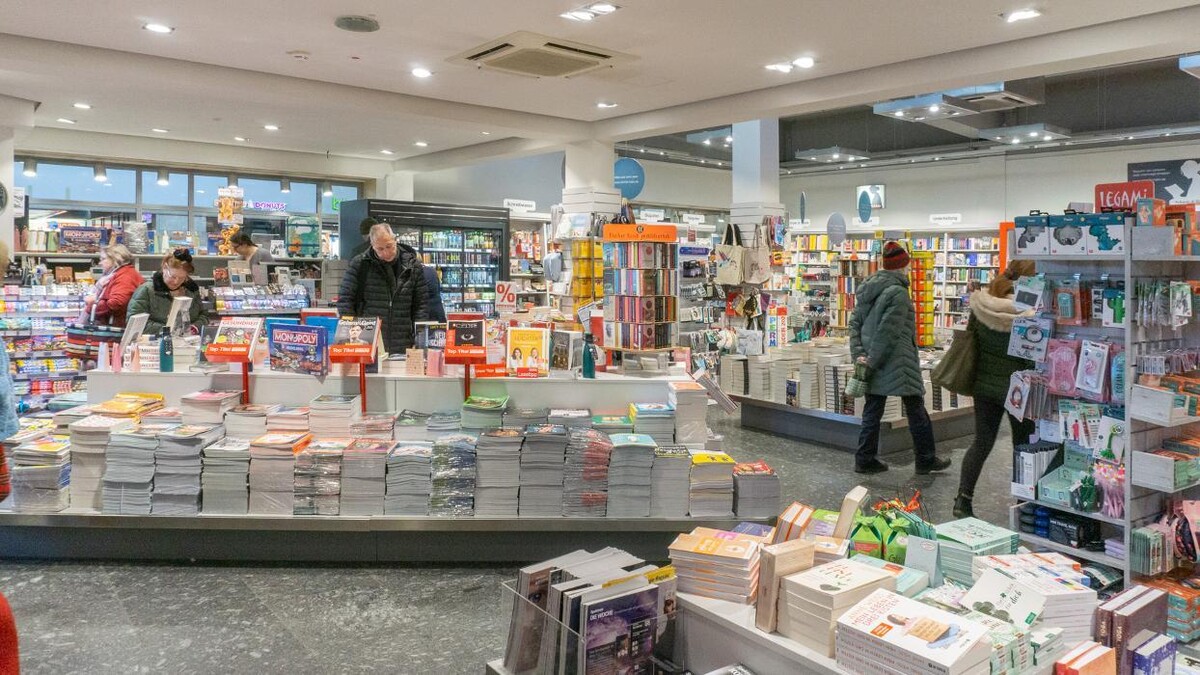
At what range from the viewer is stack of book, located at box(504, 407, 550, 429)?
4.58 meters

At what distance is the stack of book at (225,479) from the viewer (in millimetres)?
4391

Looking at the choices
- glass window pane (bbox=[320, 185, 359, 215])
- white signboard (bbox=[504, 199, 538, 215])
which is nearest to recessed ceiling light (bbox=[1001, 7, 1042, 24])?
white signboard (bbox=[504, 199, 538, 215])

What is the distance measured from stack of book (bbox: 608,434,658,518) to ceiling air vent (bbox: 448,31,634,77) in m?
3.07

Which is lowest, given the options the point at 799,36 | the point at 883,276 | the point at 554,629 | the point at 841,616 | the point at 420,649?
the point at 420,649

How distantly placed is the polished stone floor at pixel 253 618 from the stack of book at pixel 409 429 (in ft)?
2.38

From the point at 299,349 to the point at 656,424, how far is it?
2132mm

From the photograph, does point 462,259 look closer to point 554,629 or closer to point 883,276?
point 883,276

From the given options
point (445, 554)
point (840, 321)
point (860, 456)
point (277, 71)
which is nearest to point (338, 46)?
point (277, 71)

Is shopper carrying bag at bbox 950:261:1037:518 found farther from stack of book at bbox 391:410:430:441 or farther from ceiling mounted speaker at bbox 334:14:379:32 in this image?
ceiling mounted speaker at bbox 334:14:379:32

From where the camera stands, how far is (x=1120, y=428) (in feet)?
12.3

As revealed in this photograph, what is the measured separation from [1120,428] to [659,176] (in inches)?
560

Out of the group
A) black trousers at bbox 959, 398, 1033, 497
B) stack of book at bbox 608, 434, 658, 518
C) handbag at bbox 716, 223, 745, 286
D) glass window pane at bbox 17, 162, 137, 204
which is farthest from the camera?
glass window pane at bbox 17, 162, 137, 204

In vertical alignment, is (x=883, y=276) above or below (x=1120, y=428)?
above

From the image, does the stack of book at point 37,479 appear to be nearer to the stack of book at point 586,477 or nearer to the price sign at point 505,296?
the stack of book at point 586,477
